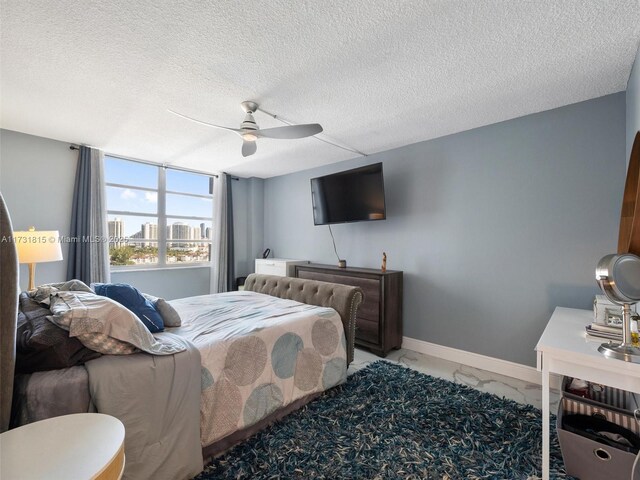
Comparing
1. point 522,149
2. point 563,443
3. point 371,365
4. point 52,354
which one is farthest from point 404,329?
point 52,354

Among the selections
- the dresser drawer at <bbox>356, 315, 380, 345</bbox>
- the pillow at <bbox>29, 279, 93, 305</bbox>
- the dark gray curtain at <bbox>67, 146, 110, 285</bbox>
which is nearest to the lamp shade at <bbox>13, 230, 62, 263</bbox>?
the dark gray curtain at <bbox>67, 146, 110, 285</bbox>

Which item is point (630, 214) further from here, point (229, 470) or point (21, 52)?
point (21, 52)

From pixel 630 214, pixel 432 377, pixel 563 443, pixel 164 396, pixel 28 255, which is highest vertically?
pixel 630 214

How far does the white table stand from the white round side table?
5.61 feet

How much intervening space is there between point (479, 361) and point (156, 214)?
454 centimetres

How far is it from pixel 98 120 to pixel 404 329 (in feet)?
12.7

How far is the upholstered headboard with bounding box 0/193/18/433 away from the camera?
3.18ft

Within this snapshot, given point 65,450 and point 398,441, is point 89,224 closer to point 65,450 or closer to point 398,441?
point 65,450

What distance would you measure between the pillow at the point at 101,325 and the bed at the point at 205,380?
53 millimetres

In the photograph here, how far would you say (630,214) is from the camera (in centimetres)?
172

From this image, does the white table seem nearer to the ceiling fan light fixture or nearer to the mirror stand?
the mirror stand

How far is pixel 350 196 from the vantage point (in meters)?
3.62

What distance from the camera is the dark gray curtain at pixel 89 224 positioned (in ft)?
11.3

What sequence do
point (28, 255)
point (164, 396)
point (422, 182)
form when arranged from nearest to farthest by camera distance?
point (164, 396) → point (28, 255) → point (422, 182)
